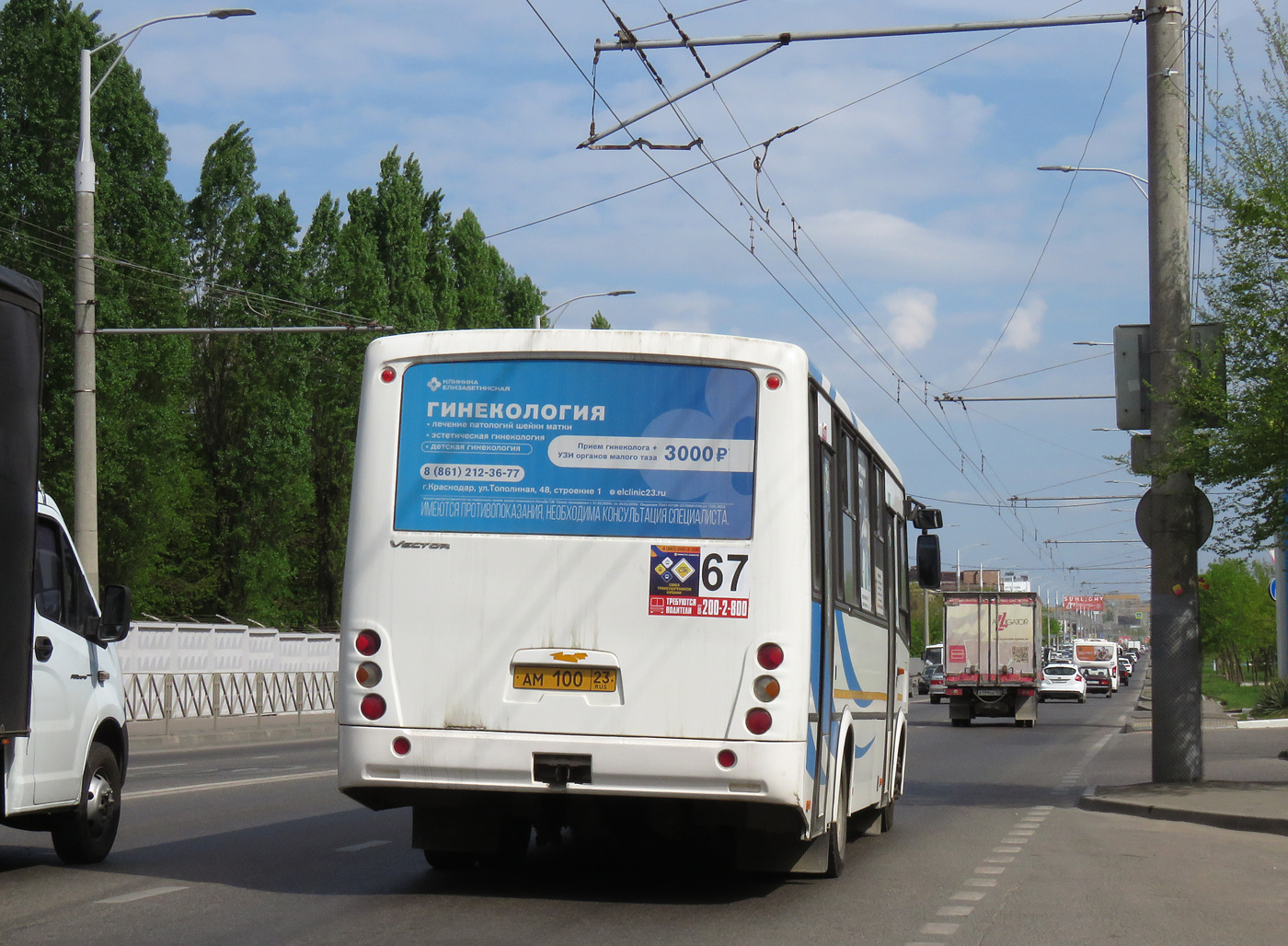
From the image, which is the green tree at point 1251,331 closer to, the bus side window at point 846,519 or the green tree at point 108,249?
the bus side window at point 846,519

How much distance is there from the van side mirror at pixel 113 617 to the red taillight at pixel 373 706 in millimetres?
2167

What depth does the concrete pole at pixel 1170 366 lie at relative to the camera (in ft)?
56.2

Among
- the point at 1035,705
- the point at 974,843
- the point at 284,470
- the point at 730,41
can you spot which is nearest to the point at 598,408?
the point at 974,843

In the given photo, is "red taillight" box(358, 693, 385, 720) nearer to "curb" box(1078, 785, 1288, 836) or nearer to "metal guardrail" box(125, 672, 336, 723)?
"curb" box(1078, 785, 1288, 836)

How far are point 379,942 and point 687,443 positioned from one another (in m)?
2.93

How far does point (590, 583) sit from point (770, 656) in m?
1.00

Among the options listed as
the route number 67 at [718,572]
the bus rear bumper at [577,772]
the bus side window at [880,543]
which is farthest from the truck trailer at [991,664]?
the bus rear bumper at [577,772]

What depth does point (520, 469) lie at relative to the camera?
29.4 ft

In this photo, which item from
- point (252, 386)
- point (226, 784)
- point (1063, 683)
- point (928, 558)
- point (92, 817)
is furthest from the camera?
point (1063, 683)

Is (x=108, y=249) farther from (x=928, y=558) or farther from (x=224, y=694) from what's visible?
(x=928, y=558)

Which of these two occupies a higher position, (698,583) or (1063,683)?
(698,583)

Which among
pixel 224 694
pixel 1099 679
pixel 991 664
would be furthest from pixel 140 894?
pixel 1099 679

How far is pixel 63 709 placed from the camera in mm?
9734

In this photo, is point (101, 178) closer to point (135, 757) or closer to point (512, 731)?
point (135, 757)
